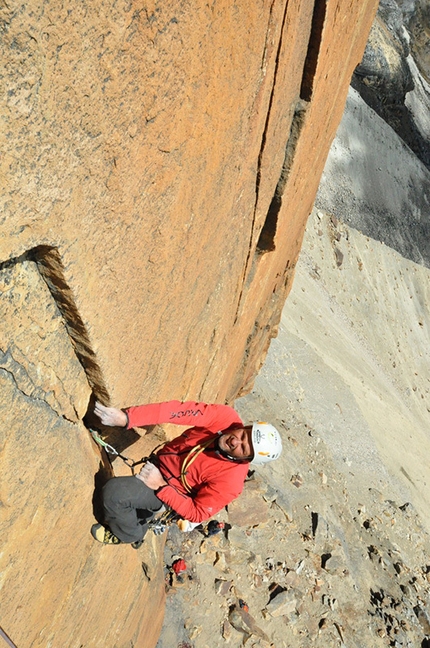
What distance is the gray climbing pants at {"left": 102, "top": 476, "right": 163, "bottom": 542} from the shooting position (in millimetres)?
3145

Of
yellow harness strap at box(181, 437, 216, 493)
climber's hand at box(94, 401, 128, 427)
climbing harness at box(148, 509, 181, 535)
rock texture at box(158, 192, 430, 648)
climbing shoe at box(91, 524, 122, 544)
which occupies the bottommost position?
rock texture at box(158, 192, 430, 648)

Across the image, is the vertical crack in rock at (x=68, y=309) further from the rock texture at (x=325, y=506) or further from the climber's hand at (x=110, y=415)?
the rock texture at (x=325, y=506)

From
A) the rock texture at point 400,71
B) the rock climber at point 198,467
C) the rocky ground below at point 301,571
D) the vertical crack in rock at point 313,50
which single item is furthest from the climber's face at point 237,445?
the rock texture at point 400,71

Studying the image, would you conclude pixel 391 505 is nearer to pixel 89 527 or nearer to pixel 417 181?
pixel 89 527

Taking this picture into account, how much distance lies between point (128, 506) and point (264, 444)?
958mm

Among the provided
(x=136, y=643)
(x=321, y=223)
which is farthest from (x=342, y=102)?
(x=321, y=223)

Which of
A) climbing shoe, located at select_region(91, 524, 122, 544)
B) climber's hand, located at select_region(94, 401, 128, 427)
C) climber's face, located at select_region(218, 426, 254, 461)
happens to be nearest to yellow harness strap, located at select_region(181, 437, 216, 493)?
climber's face, located at select_region(218, 426, 254, 461)

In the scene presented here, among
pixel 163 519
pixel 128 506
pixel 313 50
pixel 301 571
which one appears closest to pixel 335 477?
pixel 301 571

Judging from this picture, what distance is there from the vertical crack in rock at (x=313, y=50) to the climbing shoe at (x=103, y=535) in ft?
10.1

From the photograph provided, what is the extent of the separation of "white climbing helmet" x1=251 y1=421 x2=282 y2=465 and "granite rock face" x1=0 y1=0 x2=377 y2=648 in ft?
1.94

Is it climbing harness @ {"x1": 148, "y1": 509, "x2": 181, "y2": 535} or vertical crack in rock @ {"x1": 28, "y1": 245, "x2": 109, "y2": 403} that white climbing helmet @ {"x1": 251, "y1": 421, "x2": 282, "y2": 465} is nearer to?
climbing harness @ {"x1": 148, "y1": 509, "x2": 181, "y2": 535}

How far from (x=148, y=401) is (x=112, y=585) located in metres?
1.37

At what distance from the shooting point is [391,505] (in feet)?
28.5

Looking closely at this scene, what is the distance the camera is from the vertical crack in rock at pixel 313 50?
343cm
